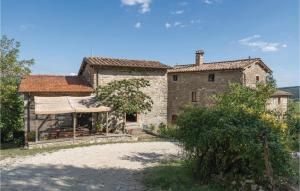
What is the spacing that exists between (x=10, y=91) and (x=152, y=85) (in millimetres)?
10452

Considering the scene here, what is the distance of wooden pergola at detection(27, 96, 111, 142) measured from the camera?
18406 mm

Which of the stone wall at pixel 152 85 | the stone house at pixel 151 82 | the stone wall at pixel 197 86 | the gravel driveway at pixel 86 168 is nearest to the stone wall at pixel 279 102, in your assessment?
the stone house at pixel 151 82

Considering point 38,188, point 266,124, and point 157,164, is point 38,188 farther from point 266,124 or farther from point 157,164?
point 266,124

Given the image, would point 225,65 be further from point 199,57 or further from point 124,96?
point 124,96

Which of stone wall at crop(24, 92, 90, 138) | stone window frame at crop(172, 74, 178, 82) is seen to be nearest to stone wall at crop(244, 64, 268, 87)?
stone window frame at crop(172, 74, 178, 82)

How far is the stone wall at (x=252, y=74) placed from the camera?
26.7 m

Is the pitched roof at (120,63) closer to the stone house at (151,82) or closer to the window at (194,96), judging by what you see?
the stone house at (151,82)

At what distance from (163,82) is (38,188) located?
17136 millimetres

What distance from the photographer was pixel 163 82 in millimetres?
25297

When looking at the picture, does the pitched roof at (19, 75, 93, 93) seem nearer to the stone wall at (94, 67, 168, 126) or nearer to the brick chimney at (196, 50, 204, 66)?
the stone wall at (94, 67, 168, 126)

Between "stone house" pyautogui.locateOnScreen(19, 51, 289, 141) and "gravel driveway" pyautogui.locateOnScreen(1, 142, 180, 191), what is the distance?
201 inches

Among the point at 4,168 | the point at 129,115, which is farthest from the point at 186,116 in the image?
the point at 129,115

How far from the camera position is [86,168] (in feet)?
39.3

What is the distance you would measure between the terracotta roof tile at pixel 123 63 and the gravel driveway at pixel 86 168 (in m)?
7.32
